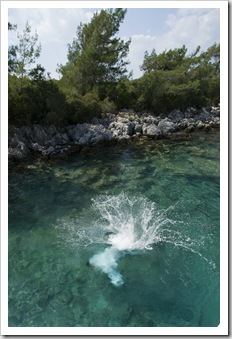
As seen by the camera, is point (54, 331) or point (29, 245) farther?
point (29, 245)

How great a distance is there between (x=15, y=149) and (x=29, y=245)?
33.7ft

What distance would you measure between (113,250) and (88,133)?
15587 millimetres

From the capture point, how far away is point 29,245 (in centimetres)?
836

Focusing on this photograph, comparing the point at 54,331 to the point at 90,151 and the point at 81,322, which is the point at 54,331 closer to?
the point at 81,322

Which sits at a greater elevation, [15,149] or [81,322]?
[15,149]

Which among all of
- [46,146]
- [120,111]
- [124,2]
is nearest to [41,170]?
[46,146]

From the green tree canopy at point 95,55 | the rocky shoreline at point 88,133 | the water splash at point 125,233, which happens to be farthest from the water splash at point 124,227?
the green tree canopy at point 95,55

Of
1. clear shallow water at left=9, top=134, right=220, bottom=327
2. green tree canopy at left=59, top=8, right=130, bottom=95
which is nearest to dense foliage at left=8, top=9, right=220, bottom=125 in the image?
green tree canopy at left=59, top=8, right=130, bottom=95

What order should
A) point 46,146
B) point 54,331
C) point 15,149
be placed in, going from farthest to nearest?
point 46,146
point 15,149
point 54,331

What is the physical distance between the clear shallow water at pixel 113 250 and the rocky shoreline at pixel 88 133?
12.4ft

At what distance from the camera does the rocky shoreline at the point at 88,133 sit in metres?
18.1

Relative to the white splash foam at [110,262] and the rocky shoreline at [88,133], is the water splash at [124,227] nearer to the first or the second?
Result: the white splash foam at [110,262]

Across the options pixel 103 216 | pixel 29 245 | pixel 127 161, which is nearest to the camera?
pixel 29 245

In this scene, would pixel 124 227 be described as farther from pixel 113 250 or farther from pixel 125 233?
pixel 113 250
